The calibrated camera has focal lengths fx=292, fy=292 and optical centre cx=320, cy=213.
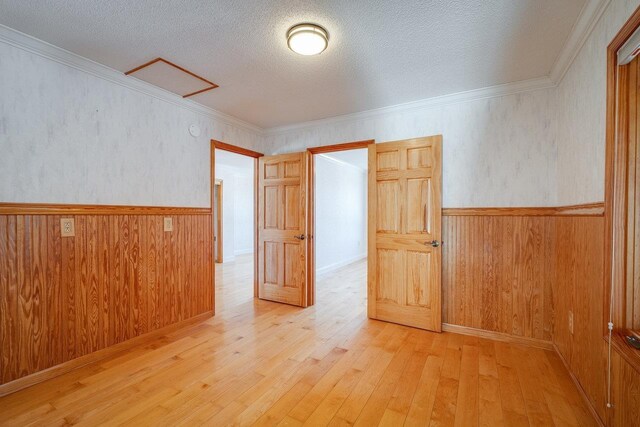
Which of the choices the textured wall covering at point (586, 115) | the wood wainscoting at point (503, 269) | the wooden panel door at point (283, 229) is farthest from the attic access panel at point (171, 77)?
the textured wall covering at point (586, 115)

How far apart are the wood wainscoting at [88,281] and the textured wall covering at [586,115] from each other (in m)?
3.43

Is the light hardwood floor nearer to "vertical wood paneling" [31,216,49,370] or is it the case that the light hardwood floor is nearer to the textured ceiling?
"vertical wood paneling" [31,216,49,370]

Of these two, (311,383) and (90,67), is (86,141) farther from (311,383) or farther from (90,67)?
(311,383)

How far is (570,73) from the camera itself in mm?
2250

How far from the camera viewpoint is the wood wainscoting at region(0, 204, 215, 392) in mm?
2020

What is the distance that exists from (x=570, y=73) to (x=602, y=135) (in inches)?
34.3

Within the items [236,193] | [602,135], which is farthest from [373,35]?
[236,193]

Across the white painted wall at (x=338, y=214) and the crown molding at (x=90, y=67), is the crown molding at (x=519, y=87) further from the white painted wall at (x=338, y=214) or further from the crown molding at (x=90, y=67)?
the white painted wall at (x=338, y=214)

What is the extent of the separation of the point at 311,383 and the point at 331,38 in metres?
2.45

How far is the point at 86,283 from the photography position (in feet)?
7.75

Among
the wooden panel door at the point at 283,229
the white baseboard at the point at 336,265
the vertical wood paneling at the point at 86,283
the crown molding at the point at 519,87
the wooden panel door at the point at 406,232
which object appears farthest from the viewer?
the white baseboard at the point at 336,265

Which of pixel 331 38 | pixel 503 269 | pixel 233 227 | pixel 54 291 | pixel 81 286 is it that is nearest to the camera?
pixel 331 38

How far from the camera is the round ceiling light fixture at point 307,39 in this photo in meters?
1.92

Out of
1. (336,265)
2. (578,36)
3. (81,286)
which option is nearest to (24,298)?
(81,286)
